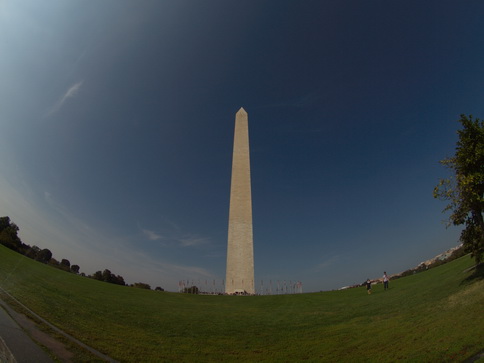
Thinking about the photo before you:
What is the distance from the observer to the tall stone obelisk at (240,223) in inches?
1302

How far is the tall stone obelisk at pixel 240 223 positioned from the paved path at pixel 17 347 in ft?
92.6

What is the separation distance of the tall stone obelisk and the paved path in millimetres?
28229

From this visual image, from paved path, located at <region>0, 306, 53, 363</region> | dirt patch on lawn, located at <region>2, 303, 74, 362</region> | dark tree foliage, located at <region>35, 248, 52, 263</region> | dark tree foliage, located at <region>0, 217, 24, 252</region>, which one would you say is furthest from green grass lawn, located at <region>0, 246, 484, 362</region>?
dark tree foliage, located at <region>35, 248, 52, 263</region>

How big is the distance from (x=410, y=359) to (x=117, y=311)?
1178cm

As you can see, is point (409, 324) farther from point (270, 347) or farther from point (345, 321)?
point (270, 347)

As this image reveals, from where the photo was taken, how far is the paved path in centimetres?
397

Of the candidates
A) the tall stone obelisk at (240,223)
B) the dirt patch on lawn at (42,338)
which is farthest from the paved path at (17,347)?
the tall stone obelisk at (240,223)

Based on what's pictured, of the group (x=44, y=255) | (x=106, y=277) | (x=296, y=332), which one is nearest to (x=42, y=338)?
(x=296, y=332)

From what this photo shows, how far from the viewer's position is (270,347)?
8.14 metres

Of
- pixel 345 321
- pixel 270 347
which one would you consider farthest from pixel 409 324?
pixel 270 347

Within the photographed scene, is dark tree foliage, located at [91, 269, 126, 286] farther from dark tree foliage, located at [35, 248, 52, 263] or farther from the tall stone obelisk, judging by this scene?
the tall stone obelisk

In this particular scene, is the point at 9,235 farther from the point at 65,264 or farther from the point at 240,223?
the point at 240,223

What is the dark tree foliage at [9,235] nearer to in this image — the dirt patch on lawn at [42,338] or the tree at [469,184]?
the dirt patch on lawn at [42,338]

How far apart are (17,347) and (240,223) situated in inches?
1256
